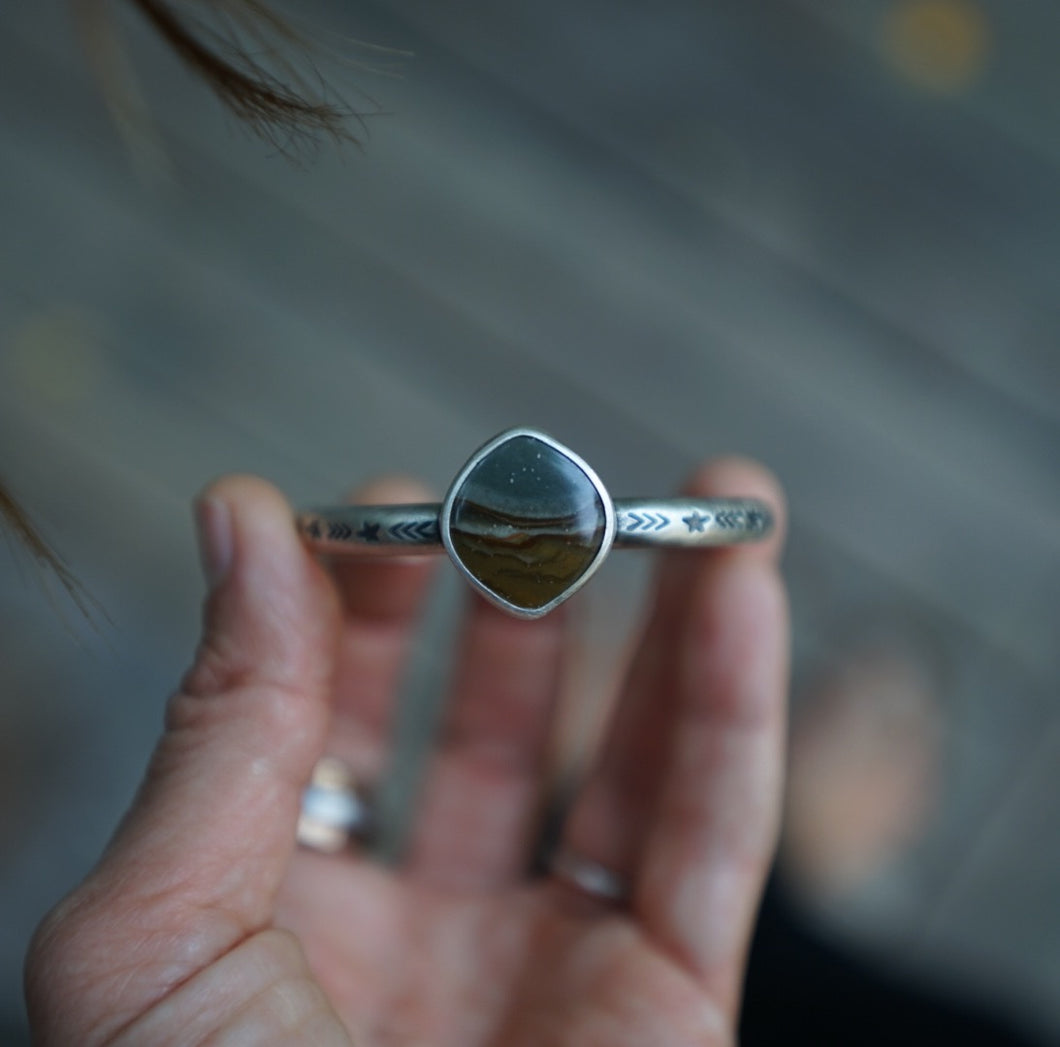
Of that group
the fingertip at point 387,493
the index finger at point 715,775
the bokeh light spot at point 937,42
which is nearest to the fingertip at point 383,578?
the fingertip at point 387,493

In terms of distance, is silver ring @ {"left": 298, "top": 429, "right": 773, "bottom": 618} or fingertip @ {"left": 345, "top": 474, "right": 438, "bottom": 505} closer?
silver ring @ {"left": 298, "top": 429, "right": 773, "bottom": 618}

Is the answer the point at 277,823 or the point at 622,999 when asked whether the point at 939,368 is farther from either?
the point at 277,823

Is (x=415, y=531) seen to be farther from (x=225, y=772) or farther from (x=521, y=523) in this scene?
(x=225, y=772)

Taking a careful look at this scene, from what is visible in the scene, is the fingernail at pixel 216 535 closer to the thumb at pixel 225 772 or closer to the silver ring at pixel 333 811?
the thumb at pixel 225 772

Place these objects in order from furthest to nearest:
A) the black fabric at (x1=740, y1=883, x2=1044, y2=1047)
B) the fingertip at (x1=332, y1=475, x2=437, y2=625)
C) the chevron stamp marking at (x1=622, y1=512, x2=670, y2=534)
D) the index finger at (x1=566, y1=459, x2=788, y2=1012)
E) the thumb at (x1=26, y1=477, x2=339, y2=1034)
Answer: the black fabric at (x1=740, y1=883, x2=1044, y2=1047), the fingertip at (x1=332, y1=475, x2=437, y2=625), the index finger at (x1=566, y1=459, x2=788, y2=1012), the chevron stamp marking at (x1=622, y1=512, x2=670, y2=534), the thumb at (x1=26, y1=477, x2=339, y2=1034)

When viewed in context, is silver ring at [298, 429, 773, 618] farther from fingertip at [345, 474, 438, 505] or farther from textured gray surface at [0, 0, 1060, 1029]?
textured gray surface at [0, 0, 1060, 1029]

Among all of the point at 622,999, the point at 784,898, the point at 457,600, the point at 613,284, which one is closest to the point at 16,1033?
the point at 457,600

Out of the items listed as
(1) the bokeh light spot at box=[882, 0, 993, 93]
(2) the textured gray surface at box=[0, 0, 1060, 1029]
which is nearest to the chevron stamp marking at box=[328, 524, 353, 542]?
(2) the textured gray surface at box=[0, 0, 1060, 1029]

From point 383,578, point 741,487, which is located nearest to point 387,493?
point 383,578
